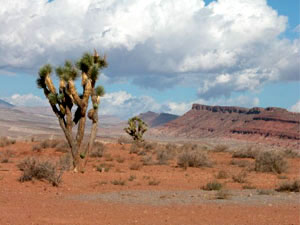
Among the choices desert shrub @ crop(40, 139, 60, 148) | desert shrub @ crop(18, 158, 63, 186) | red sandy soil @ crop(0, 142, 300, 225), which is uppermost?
desert shrub @ crop(40, 139, 60, 148)

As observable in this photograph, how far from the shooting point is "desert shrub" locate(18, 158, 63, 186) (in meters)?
18.7

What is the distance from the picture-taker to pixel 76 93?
23.0 metres

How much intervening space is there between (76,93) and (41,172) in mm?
5379

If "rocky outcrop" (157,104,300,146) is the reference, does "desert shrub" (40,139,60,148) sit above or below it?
below

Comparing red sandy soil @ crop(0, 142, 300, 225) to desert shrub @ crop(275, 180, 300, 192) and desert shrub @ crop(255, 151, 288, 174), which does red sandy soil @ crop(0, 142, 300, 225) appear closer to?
desert shrub @ crop(275, 180, 300, 192)

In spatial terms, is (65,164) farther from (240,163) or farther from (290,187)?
(240,163)

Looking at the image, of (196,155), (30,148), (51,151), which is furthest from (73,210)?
(30,148)

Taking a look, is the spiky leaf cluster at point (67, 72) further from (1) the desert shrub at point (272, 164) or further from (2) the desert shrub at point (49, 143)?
(2) the desert shrub at point (49, 143)

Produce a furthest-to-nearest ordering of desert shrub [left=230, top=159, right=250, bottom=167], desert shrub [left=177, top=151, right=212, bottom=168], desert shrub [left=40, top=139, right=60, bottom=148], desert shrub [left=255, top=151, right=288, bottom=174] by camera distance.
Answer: desert shrub [left=40, top=139, right=60, bottom=148] → desert shrub [left=230, top=159, right=250, bottom=167] → desert shrub [left=177, top=151, right=212, bottom=168] → desert shrub [left=255, top=151, right=288, bottom=174]

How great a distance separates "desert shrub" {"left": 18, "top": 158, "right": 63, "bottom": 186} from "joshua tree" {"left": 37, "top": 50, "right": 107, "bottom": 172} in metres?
4.58

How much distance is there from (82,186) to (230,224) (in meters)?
9.15

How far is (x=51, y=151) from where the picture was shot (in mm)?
39594

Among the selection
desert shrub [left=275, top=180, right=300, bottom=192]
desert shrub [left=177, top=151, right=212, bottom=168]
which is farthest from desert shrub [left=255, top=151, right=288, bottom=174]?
desert shrub [left=275, top=180, right=300, bottom=192]

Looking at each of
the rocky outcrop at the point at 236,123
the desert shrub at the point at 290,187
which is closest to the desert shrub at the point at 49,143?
the desert shrub at the point at 290,187
